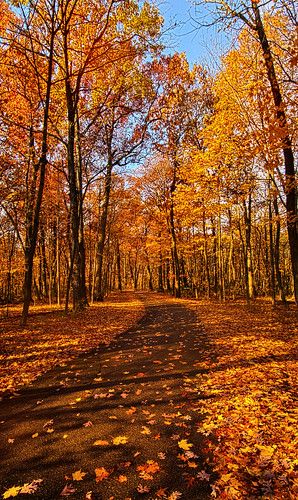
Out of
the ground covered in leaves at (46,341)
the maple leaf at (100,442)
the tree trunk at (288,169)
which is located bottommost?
the maple leaf at (100,442)

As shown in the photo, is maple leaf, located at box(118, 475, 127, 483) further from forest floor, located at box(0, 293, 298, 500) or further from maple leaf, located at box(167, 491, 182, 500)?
maple leaf, located at box(167, 491, 182, 500)

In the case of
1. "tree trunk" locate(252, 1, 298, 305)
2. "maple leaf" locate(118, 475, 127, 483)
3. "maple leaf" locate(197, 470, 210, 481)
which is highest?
"tree trunk" locate(252, 1, 298, 305)

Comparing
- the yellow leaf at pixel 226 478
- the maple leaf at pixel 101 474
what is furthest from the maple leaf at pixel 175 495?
the maple leaf at pixel 101 474

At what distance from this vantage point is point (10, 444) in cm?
447

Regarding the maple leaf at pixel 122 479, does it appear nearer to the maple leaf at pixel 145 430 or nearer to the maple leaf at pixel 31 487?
the maple leaf at pixel 31 487

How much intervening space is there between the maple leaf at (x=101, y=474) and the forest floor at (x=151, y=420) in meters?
0.01

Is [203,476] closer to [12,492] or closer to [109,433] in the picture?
[109,433]

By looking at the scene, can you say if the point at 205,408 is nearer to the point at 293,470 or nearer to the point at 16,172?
the point at 293,470

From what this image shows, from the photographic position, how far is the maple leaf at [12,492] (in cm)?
343

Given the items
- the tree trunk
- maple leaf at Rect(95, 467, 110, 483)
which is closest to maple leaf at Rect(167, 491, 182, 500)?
maple leaf at Rect(95, 467, 110, 483)

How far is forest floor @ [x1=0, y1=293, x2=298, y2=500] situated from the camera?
3.60 m

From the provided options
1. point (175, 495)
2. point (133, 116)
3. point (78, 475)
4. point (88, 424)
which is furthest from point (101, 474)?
point (133, 116)

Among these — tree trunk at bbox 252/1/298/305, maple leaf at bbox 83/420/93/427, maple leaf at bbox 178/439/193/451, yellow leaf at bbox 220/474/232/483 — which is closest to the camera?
yellow leaf at bbox 220/474/232/483

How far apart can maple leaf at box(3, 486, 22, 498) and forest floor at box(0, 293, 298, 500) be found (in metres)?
0.01
